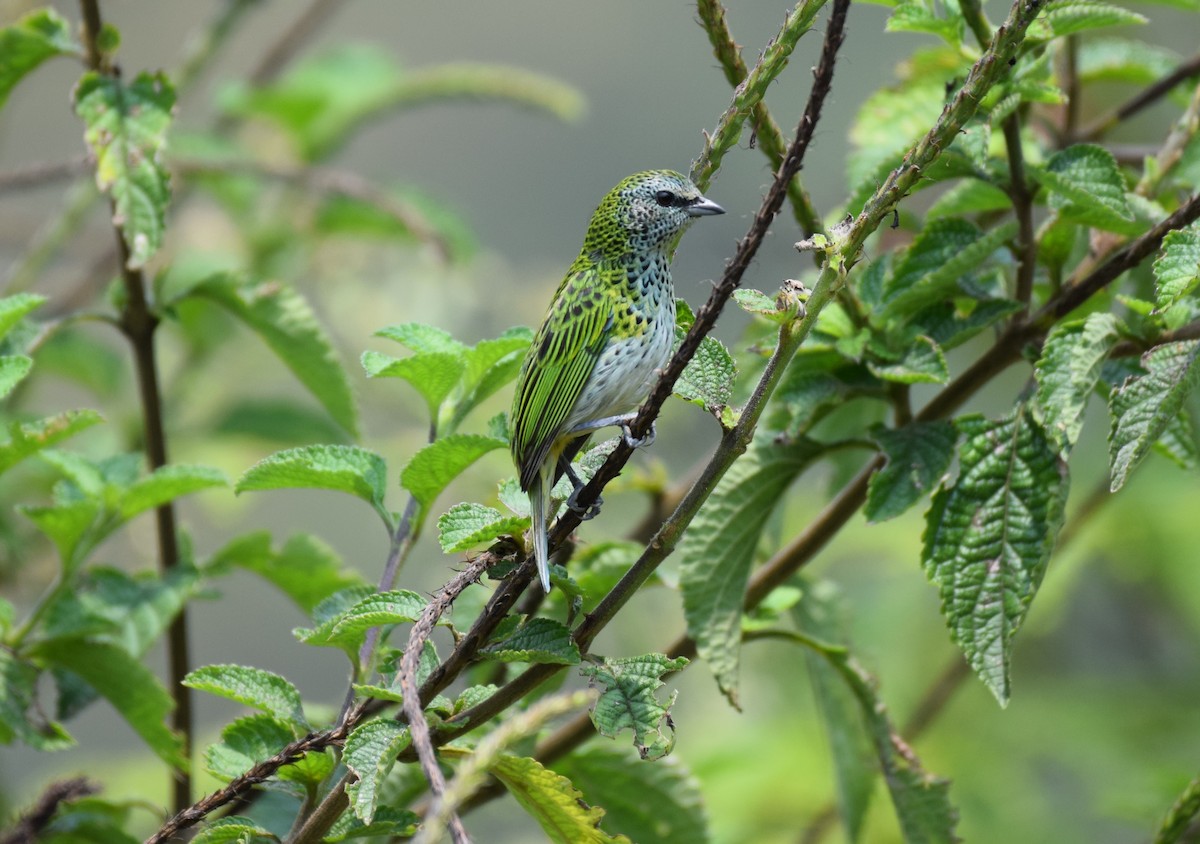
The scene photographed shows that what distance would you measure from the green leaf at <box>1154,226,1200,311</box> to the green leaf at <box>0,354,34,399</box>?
1.36 meters

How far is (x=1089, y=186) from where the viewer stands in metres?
1.56

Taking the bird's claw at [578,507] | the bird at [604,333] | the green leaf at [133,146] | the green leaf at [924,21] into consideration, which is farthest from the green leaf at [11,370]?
the green leaf at [924,21]

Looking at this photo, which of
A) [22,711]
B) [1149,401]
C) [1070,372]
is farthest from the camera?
[22,711]

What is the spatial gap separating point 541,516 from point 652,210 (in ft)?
2.06

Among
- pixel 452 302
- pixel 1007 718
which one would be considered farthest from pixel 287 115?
pixel 1007 718

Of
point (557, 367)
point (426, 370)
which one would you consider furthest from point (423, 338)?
point (557, 367)

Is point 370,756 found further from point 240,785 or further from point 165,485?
point 165,485

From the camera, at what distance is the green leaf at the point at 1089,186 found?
1542 mm

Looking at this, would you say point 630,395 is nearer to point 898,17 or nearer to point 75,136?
point 898,17

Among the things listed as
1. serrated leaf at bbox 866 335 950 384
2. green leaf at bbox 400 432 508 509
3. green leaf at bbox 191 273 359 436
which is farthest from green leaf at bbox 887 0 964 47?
green leaf at bbox 191 273 359 436

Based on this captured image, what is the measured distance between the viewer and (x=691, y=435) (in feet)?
12.9

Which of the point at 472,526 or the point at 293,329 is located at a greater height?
the point at 293,329

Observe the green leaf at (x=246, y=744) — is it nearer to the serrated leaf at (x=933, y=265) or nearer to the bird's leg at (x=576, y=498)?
the bird's leg at (x=576, y=498)

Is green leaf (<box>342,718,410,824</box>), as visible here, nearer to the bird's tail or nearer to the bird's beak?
the bird's tail
